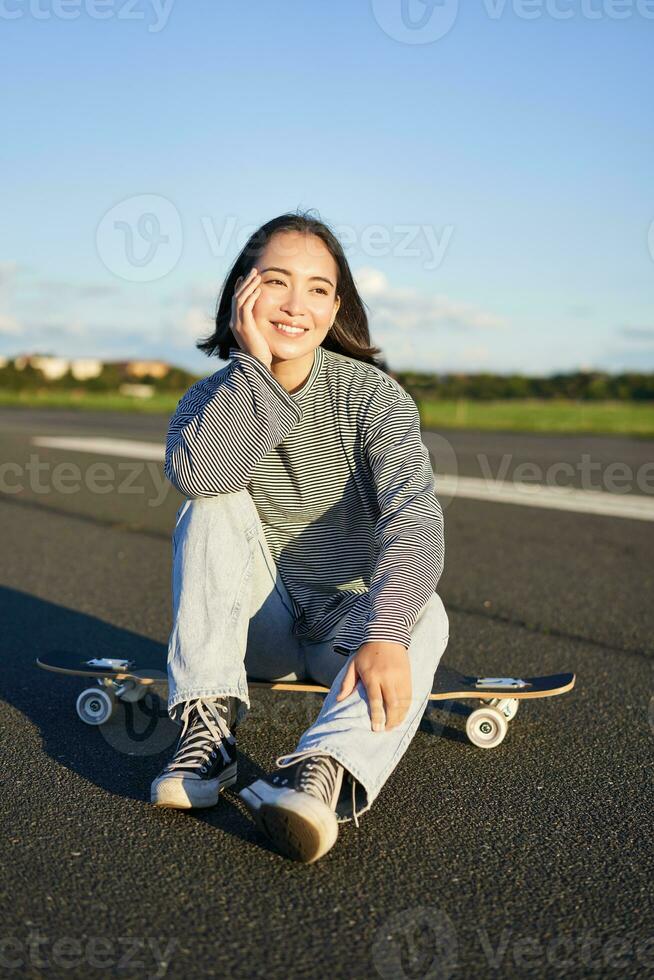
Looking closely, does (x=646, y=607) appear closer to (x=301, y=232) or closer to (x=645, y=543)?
(x=645, y=543)

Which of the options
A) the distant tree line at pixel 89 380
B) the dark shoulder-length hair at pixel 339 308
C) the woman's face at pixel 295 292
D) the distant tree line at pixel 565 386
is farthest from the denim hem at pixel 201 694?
the distant tree line at pixel 89 380

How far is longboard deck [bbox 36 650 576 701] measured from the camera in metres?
2.87

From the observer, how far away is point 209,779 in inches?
95.6

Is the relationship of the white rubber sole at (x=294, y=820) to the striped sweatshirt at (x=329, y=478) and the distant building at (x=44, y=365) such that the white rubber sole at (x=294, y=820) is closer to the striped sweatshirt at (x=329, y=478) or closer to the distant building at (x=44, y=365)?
the striped sweatshirt at (x=329, y=478)

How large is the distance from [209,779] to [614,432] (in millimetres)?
21686

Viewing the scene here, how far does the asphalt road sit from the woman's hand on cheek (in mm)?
335

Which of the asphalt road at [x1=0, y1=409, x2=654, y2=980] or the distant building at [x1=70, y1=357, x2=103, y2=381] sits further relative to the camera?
the distant building at [x1=70, y1=357, x2=103, y2=381]

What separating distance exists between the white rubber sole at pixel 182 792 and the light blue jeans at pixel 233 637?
0.19 m

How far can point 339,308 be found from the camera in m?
3.07

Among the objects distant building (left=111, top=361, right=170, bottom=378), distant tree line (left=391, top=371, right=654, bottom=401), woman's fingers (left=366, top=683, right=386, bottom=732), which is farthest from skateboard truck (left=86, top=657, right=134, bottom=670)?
distant building (left=111, top=361, right=170, bottom=378)

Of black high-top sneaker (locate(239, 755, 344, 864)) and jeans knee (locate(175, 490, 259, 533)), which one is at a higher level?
jeans knee (locate(175, 490, 259, 533))

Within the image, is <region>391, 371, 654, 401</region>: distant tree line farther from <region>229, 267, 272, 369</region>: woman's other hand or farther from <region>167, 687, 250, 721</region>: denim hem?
<region>167, 687, 250, 721</region>: denim hem

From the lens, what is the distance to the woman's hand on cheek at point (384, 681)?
223cm

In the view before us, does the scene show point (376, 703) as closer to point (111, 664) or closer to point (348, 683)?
point (348, 683)
